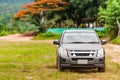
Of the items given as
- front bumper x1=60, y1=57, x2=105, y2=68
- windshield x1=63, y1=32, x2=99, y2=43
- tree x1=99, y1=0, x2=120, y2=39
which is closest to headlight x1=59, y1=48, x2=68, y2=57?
front bumper x1=60, y1=57, x2=105, y2=68

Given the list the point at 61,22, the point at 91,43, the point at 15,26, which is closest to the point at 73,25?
the point at 61,22

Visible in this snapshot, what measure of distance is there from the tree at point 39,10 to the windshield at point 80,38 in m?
58.3

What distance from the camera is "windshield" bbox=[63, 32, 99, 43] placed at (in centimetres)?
1887

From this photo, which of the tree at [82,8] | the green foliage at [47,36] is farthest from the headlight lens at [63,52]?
the tree at [82,8]

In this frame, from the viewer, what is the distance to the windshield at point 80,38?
61.9ft

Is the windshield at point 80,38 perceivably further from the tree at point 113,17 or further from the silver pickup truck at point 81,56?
the tree at point 113,17

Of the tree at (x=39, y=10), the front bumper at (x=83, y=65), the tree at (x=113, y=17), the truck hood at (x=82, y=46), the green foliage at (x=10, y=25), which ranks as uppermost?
the truck hood at (x=82, y=46)

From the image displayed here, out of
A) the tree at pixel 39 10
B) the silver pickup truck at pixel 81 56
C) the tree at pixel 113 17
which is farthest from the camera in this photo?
the tree at pixel 39 10

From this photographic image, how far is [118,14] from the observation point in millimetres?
56031

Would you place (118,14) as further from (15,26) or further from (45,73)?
(15,26)

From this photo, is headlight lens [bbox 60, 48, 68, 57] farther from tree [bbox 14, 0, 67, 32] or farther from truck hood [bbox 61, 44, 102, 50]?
tree [bbox 14, 0, 67, 32]

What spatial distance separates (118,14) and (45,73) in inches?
1561

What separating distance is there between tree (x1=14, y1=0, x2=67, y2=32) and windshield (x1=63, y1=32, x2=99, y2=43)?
5835cm

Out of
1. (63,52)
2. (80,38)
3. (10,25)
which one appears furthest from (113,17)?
(10,25)
